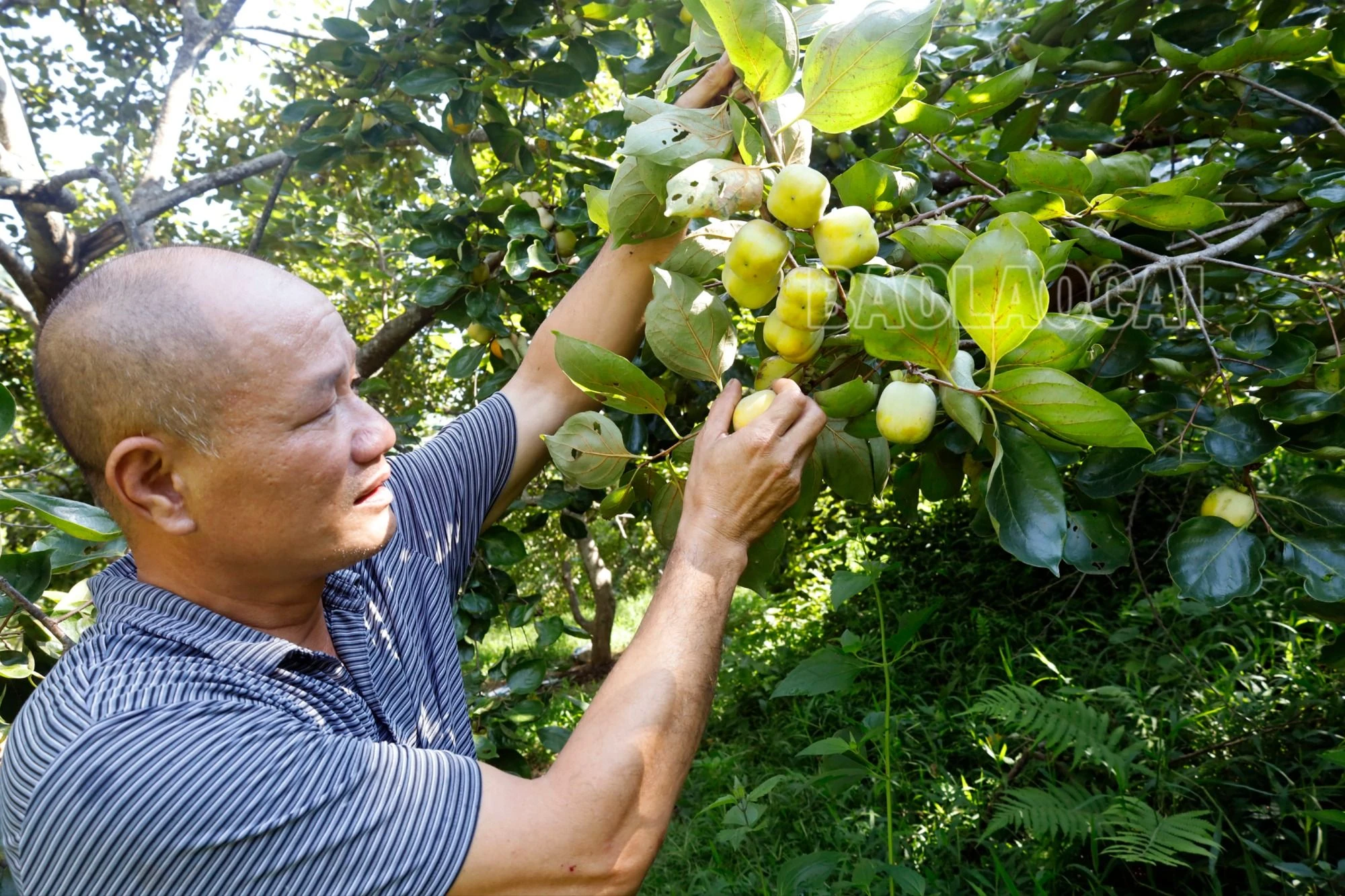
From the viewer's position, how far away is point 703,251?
3.85ft

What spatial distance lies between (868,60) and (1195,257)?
0.64 m

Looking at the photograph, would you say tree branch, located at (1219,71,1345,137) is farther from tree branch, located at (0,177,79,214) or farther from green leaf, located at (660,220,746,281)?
tree branch, located at (0,177,79,214)

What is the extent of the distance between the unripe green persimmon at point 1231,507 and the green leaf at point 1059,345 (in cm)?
48

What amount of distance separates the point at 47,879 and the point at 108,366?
0.56 metres

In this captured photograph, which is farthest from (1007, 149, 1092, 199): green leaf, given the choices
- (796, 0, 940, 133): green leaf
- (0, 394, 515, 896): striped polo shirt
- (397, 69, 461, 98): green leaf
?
(397, 69, 461, 98): green leaf

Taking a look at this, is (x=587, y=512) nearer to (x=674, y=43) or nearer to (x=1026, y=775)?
(x=674, y=43)

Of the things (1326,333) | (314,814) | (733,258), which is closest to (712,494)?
(733,258)

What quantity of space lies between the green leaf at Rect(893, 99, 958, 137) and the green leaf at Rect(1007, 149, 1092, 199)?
0.57ft

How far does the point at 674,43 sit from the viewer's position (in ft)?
6.47

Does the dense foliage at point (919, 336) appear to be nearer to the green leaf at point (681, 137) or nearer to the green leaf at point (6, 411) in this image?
the green leaf at point (681, 137)

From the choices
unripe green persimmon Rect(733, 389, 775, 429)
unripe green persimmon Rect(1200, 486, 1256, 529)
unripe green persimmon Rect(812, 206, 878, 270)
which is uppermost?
unripe green persimmon Rect(812, 206, 878, 270)

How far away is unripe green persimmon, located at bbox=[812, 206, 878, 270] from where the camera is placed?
0.99 m

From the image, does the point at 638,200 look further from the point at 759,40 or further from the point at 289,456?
the point at 289,456

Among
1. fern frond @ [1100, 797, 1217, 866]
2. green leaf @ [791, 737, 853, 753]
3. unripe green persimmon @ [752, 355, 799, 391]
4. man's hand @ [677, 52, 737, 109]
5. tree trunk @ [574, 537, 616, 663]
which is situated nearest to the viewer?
unripe green persimmon @ [752, 355, 799, 391]
